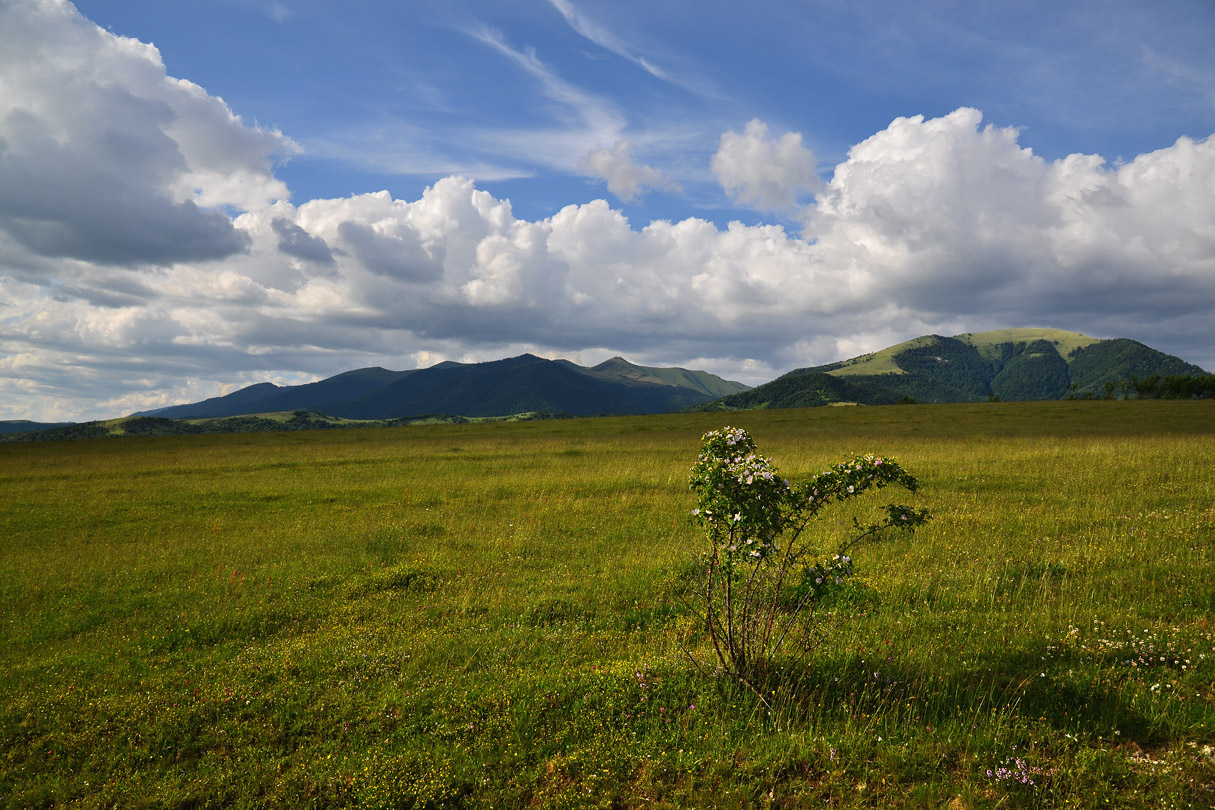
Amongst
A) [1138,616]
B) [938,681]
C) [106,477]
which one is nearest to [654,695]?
[938,681]

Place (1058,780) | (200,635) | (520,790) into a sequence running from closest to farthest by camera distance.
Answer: (1058,780) < (520,790) < (200,635)

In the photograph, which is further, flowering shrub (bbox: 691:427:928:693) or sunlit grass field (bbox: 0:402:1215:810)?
flowering shrub (bbox: 691:427:928:693)

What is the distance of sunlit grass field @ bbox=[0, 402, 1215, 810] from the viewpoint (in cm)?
596

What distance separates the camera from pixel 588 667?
318 inches

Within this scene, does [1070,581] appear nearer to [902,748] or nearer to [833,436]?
[902,748]

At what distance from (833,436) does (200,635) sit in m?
44.1

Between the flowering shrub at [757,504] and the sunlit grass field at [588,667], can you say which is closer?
the sunlit grass field at [588,667]

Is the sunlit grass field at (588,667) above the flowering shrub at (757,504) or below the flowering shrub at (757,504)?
below

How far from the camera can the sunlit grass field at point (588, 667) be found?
5957 mm

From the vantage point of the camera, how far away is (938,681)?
7199 mm

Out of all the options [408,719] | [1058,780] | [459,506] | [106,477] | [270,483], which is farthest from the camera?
[106,477]

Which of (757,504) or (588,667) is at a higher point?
(757,504)

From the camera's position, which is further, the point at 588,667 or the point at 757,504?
the point at 588,667

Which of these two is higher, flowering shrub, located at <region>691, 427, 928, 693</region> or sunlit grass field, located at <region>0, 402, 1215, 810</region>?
flowering shrub, located at <region>691, 427, 928, 693</region>
